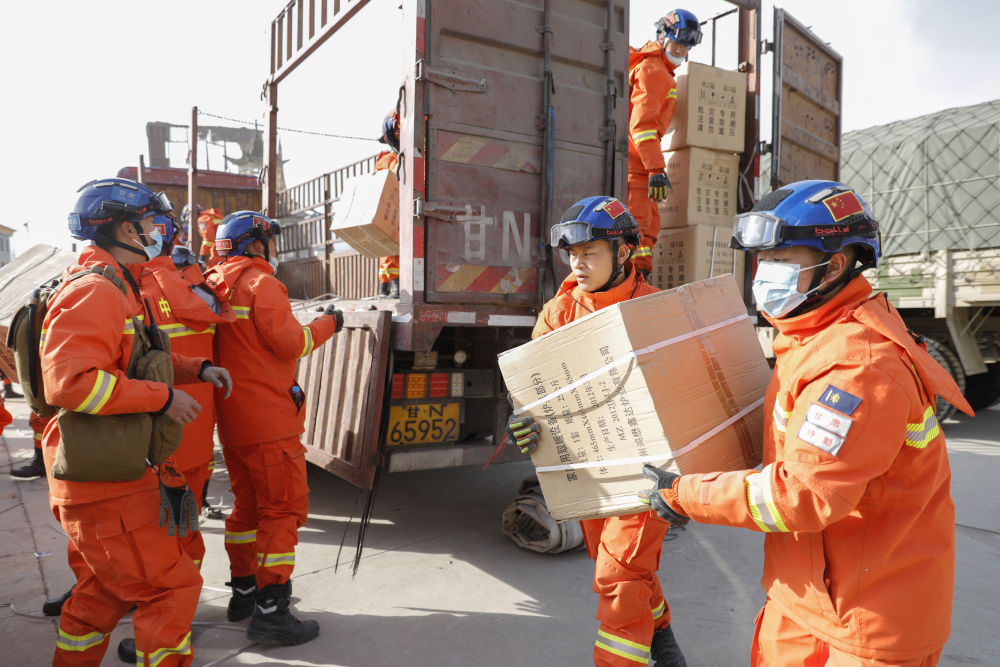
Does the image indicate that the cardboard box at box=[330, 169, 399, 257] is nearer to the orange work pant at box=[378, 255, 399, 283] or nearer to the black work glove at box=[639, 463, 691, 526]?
the orange work pant at box=[378, 255, 399, 283]

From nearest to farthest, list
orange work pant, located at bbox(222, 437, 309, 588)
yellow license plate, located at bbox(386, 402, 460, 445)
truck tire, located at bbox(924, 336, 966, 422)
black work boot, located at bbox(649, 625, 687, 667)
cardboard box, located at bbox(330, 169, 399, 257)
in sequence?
1. black work boot, located at bbox(649, 625, 687, 667)
2. orange work pant, located at bbox(222, 437, 309, 588)
3. yellow license plate, located at bbox(386, 402, 460, 445)
4. cardboard box, located at bbox(330, 169, 399, 257)
5. truck tire, located at bbox(924, 336, 966, 422)

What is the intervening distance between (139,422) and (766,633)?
1.99 meters

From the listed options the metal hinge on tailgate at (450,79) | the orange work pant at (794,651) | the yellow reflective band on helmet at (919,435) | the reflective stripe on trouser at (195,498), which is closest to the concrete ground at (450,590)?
the reflective stripe on trouser at (195,498)

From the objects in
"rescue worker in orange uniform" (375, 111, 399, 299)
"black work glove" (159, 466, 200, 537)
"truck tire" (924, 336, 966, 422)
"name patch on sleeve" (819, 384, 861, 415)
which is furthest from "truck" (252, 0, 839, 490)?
"truck tire" (924, 336, 966, 422)

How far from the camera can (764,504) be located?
1.37 metres

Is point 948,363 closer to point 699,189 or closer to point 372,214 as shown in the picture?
point 699,189

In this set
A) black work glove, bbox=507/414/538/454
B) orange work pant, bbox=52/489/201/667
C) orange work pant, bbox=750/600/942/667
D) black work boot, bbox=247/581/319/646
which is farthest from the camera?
black work boot, bbox=247/581/319/646

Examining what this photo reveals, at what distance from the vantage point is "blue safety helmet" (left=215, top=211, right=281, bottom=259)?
326 cm

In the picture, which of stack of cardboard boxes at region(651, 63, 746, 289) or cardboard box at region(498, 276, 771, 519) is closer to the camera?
cardboard box at region(498, 276, 771, 519)

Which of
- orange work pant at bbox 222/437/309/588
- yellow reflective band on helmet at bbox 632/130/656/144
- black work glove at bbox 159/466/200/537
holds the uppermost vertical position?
yellow reflective band on helmet at bbox 632/130/656/144

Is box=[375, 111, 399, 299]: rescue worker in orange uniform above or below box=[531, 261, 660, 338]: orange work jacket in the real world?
above

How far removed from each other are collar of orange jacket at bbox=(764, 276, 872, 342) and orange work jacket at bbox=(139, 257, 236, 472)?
8.02 ft

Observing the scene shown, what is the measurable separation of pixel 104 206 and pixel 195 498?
116 centimetres

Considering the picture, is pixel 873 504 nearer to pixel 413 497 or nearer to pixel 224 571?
pixel 224 571
